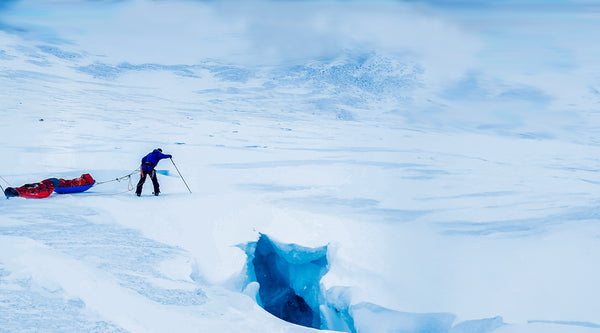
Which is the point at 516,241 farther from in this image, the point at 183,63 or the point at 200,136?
the point at 183,63

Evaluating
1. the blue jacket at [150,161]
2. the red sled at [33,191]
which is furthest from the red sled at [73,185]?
the blue jacket at [150,161]

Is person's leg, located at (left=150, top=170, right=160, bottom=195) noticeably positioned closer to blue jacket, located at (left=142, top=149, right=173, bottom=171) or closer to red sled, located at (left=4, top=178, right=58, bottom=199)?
blue jacket, located at (left=142, top=149, right=173, bottom=171)

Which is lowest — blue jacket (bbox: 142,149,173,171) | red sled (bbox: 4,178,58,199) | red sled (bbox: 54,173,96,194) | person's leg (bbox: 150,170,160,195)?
red sled (bbox: 4,178,58,199)

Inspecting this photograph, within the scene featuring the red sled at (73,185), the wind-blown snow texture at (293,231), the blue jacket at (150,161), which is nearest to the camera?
the wind-blown snow texture at (293,231)

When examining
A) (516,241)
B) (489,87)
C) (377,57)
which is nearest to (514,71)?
(489,87)

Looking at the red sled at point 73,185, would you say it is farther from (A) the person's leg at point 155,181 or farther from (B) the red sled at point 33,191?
(A) the person's leg at point 155,181

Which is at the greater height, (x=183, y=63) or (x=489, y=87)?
(x=489, y=87)

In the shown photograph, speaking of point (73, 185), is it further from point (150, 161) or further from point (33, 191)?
point (150, 161)

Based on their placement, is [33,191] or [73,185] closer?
[33,191]

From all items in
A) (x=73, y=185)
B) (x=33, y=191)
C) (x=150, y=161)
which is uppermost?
(x=150, y=161)

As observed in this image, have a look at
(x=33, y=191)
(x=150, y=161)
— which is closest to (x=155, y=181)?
(x=150, y=161)

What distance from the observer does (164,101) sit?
22.2m

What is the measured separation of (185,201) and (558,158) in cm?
1012

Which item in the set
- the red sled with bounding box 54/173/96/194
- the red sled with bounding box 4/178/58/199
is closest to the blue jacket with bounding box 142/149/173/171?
the red sled with bounding box 54/173/96/194
